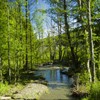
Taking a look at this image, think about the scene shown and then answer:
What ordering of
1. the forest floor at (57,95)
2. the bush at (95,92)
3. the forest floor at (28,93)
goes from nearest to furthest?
the bush at (95,92) < the forest floor at (28,93) < the forest floor at (57,95)

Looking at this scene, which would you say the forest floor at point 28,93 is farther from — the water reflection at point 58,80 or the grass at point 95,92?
the grass at point 95,92

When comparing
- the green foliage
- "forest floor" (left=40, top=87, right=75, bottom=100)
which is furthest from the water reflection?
"forest floor" (left=40, top=87, right=75, bottom=100)

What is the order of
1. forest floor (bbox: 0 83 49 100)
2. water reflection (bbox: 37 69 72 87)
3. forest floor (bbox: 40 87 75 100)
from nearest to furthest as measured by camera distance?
forest floor (bbox: 0 83 49 100) → forest floor (bbox: 40 87 75 100) → water reflection (bbox: 37 69 72 87)

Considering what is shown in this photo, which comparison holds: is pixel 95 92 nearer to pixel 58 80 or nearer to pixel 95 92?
pixel 95 92

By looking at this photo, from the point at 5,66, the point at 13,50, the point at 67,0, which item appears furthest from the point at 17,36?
the point at 67,0

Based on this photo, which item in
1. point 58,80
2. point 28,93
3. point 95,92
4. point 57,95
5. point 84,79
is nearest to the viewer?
point 95,92

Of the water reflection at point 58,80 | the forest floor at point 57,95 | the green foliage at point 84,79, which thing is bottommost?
the forest floor at point 57,95

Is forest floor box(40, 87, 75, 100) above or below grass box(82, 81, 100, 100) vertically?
below

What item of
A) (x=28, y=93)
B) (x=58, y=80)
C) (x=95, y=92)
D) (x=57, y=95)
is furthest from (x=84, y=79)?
(x=58, y=80)

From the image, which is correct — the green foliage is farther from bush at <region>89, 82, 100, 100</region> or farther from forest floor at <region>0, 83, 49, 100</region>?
bush at <region>89, 82, 100, 100</region>

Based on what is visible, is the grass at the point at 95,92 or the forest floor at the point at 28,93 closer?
the grass at the point at 95,92

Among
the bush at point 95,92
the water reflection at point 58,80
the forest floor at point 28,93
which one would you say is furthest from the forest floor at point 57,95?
the water reflection at point 58,80

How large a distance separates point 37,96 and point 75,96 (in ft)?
8.73

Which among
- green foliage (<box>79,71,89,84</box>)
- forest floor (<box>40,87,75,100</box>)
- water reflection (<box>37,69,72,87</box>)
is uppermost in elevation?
→ green foliage (<box>79,71,89,84</box>)
